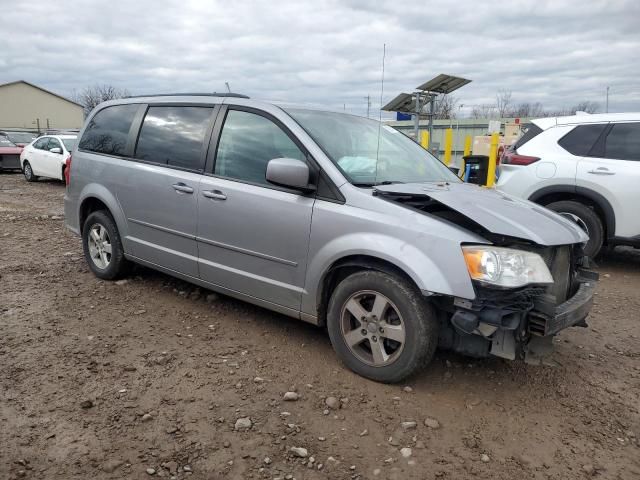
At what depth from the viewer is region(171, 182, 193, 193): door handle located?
4.13 metres

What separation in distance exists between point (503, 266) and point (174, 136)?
295cm

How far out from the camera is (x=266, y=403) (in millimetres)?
3051

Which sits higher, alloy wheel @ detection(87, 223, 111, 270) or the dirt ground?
alloy wheel @ detection(87, 223, 111, 270)

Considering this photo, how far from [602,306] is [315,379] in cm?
323

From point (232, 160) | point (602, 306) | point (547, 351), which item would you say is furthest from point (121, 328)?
point (602, 306)

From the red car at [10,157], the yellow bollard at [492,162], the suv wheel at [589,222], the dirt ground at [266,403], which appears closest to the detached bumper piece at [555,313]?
the dirt ground at [266,403]

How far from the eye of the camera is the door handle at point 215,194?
3898 mm

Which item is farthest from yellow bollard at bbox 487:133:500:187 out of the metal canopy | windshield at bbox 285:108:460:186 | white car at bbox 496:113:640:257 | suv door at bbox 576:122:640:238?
windshield at bbox 285:108:460:186

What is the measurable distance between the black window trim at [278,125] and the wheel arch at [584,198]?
402cm

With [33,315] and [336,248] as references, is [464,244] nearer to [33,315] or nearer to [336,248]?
[336,248]

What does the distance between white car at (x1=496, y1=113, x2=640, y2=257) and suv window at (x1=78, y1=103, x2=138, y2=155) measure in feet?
15.1

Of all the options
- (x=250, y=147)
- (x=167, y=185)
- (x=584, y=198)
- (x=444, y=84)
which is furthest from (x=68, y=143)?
(x=584, y=198)

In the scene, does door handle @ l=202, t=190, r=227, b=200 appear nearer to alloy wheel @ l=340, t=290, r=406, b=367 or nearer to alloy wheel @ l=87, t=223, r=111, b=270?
alloy wheel @ l=340, t=290, r=406, b=367

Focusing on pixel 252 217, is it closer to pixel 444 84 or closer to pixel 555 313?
pixel 555 313
